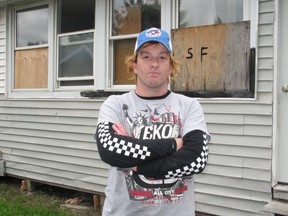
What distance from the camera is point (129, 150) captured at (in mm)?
1822

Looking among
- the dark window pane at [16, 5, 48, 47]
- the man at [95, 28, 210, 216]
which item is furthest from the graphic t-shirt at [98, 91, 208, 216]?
the dark window pane at [16, 5, 48, 47]

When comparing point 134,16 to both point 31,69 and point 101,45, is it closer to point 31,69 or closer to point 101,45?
point 101,45

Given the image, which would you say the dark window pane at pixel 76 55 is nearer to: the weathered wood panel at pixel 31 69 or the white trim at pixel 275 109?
the weathered wood panel at pixel 31 69

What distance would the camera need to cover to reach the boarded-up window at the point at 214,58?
3.98 m

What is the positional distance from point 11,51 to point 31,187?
233 cm

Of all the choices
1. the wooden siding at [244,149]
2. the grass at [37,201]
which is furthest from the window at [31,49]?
the wooden siding at [244,149]

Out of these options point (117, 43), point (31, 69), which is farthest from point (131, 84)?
point (31, 69)

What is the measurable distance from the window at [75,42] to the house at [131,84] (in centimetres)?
2

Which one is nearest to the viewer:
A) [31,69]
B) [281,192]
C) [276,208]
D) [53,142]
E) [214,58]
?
[276,208]

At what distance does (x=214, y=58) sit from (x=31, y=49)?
3.48 metres

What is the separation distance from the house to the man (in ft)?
6.77

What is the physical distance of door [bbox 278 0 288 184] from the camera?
12.5ft

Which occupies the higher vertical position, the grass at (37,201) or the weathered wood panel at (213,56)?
the weathered wood panel at (213,56)

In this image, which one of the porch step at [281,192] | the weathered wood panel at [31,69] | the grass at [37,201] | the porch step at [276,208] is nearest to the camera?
the porch step at [276,208]
